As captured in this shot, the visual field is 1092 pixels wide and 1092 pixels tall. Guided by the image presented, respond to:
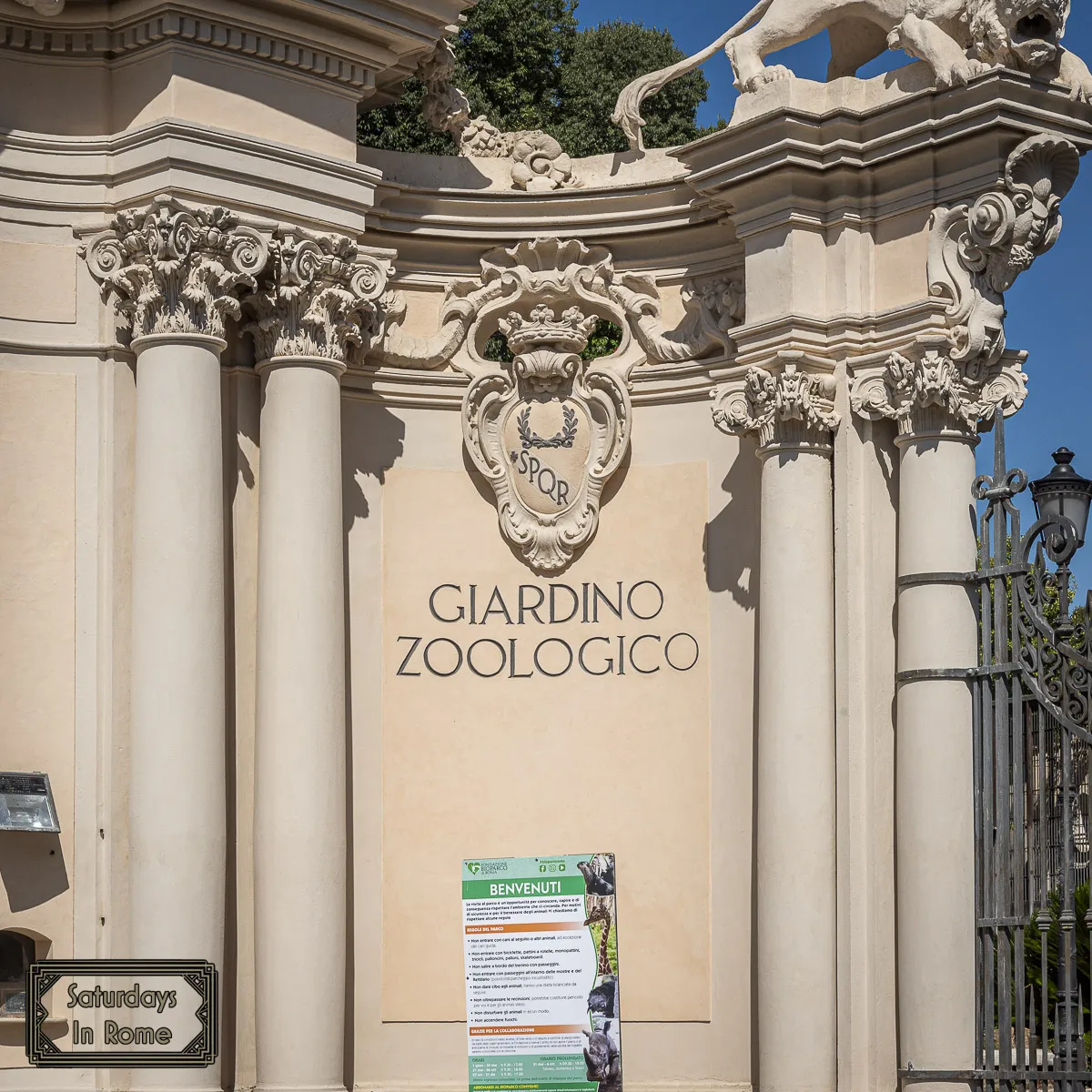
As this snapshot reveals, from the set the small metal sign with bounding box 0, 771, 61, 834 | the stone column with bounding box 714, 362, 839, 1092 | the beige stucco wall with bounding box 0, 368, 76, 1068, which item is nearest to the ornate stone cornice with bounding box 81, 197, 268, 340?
the beige stucco wall with bounding box 0, 368, 76, 1068

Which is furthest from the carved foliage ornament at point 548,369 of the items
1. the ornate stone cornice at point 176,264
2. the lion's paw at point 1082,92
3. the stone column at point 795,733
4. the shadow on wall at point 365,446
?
the lion's paw at point 1082,92

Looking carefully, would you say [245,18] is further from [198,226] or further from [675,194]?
[675,194]

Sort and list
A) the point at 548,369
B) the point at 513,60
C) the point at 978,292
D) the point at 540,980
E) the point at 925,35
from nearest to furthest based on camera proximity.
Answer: the point at 978,292 < the point at 925,35 < the point at 540,980 < the point at 548,369 < the point at 513,60

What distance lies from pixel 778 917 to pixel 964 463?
2892 millimetres

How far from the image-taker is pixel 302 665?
471 inches

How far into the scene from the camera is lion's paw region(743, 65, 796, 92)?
12398mm

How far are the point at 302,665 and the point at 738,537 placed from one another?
3.06 meters

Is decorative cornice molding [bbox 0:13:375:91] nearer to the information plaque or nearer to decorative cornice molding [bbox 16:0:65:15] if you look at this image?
decorative cornice molding [bbox 16:0:65:15]

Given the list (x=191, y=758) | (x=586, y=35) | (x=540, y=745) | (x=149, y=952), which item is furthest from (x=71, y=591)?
(x=586, y=35)

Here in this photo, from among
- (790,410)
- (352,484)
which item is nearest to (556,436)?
(352,484)

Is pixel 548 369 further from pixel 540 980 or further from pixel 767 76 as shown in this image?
pixel 540 980

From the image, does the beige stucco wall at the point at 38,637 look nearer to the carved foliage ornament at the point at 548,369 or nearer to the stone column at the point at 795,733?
the carved foliage ornament at the point at 548,369

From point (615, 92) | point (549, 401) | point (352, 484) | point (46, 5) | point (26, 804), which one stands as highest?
point (615, 92)

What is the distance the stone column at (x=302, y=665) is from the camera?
38.4 feet
